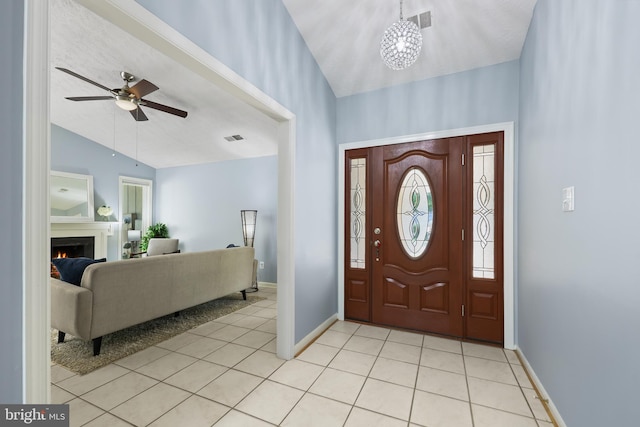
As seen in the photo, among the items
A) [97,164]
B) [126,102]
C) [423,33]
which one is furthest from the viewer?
[97,164]

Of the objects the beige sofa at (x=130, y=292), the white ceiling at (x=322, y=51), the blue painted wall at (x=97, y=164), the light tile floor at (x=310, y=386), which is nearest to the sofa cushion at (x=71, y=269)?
the beige sofa at (x=130, y=292)

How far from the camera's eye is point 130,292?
2.66 m

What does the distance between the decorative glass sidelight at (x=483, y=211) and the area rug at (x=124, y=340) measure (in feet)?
10.3

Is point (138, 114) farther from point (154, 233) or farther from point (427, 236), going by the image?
point (427, 236)

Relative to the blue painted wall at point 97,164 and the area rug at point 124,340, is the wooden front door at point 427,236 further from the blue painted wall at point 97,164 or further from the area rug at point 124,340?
the blue painted wall at point 97,164

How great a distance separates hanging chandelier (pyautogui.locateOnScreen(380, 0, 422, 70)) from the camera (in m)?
1.87

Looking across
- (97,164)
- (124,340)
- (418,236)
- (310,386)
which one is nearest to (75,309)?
(124,340)

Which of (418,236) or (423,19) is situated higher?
(423,19)

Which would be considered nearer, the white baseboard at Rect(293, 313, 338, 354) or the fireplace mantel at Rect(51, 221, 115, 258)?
the white baseboard at Rect(293, 313, 338, 354)

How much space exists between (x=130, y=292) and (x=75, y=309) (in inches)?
16.1

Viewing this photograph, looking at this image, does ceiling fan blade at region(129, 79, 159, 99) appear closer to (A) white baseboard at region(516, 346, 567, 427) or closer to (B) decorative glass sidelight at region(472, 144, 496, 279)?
(B) decorative glass sidelight at region(472, 144, 496, 279)

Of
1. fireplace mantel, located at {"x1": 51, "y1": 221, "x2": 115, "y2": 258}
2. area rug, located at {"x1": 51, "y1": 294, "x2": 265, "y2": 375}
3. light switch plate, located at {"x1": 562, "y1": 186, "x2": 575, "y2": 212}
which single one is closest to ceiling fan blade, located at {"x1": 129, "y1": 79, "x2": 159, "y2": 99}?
area rug, located at {"x1": 51, "y1": 294, "x2": 265, "y2": 375}

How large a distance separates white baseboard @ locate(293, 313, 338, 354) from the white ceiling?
8.98ft
